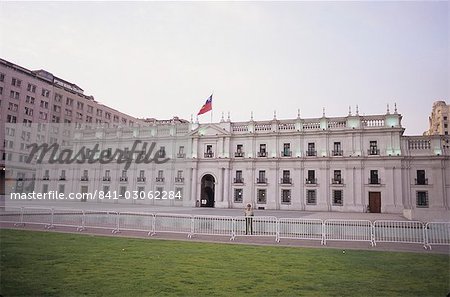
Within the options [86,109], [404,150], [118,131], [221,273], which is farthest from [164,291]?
[86,109]

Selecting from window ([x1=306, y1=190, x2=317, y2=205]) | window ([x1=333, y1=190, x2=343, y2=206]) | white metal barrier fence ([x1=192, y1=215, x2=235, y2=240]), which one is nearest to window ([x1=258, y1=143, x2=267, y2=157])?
window ([x1=306, y1=190, x2=317, y2=205])

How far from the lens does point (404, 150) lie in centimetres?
4028

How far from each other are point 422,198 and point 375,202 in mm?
5083

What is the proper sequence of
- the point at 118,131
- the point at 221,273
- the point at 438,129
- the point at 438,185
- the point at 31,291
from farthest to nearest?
the point at 438,129
the point at 118,131
the point at 438,185
the point at 221,273
the point at 31,291

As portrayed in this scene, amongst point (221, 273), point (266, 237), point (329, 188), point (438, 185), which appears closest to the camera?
point (221, 273)

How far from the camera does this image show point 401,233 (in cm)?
1449

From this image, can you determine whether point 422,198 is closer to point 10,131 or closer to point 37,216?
point 37,216

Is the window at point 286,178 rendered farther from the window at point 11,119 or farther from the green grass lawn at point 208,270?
the window at point 11,119

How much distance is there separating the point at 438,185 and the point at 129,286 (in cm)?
4138

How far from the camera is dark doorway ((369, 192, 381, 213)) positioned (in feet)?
131

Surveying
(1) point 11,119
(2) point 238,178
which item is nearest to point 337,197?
(2) point 238,178

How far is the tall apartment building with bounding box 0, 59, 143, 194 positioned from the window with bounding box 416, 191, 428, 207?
162ft

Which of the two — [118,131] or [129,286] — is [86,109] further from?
[129,286]

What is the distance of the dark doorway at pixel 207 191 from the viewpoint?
48.7m
